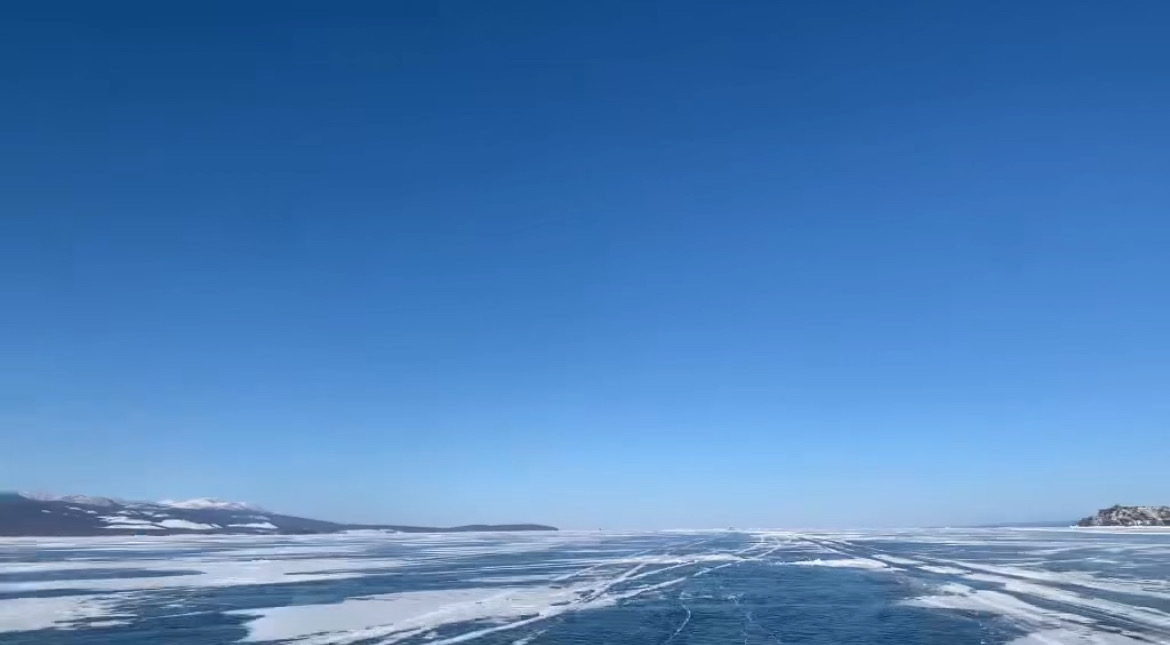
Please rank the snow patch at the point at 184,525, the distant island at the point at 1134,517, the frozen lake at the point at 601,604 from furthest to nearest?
the snow patch at the point at 184,525 < the distant island at the point at 1134,517 < the frozen lake at the point at 601,604

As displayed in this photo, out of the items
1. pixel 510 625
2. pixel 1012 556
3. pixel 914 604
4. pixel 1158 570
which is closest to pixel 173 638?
pixel 510 625

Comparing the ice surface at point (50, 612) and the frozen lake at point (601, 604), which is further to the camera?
the ice surface at point (50, 612)

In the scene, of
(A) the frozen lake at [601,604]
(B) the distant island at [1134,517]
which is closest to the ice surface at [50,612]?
(A) the frozen lake at [601,604]

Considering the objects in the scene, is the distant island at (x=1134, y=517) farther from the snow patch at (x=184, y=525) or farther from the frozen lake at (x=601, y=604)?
the snow patch at (x=184, y=525)

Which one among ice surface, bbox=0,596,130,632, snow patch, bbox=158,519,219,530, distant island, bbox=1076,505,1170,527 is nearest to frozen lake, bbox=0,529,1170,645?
ice surface, bbox=0,596,130,632

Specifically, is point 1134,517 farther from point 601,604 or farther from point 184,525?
point 184,525

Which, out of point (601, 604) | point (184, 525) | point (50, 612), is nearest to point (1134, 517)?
point (601, 604)

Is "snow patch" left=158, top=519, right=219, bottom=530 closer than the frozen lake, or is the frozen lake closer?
the frozen lake

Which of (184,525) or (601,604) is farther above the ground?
(184,525)

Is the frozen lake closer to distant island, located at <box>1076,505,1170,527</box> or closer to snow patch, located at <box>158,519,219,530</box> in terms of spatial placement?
distant island, located at <box>1076,505,1170,527</box>
